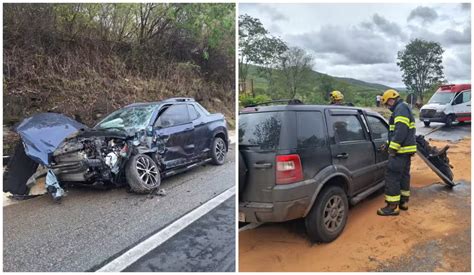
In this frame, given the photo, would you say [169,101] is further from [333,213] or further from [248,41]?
[333,213]

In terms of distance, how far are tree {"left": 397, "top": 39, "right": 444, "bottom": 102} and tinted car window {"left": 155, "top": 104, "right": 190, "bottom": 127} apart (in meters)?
1.80

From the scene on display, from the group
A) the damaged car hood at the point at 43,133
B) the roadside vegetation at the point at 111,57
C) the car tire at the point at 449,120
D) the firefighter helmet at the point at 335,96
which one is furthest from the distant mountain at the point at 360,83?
the car tire at the point at 449,120

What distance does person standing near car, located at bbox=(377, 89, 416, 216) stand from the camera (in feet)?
9.75

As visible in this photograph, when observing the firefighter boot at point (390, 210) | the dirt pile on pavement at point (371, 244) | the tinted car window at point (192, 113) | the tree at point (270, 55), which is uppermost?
the tree at point (270, 55)

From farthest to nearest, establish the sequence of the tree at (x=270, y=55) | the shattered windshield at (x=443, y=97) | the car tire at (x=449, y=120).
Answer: the car tire at (x=449, y=120) → the shattered windshield at (x=443, y=97) → the tree at (x=270, y=55)

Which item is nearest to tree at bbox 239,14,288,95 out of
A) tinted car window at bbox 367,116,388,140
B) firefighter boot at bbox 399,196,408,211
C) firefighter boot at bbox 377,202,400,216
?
tinted car window at bbox 367,116,388,140

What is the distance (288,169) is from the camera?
7.70 ft

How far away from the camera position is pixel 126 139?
3246 millimetres

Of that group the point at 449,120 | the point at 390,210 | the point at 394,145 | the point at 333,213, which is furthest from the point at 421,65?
the point at 449,120

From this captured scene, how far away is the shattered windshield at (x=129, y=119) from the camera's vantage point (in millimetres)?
3027

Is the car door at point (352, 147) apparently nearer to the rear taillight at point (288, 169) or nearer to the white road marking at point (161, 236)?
the rear taillight at point (288, 169)

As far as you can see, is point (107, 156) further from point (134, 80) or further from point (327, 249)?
point (327, 249)

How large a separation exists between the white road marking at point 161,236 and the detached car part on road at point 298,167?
28 centimetres

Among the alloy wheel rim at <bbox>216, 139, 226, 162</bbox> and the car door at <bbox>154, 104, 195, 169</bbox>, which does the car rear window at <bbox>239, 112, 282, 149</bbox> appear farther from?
the car door at <bbox>154, 104, 195, 169</bbox>
